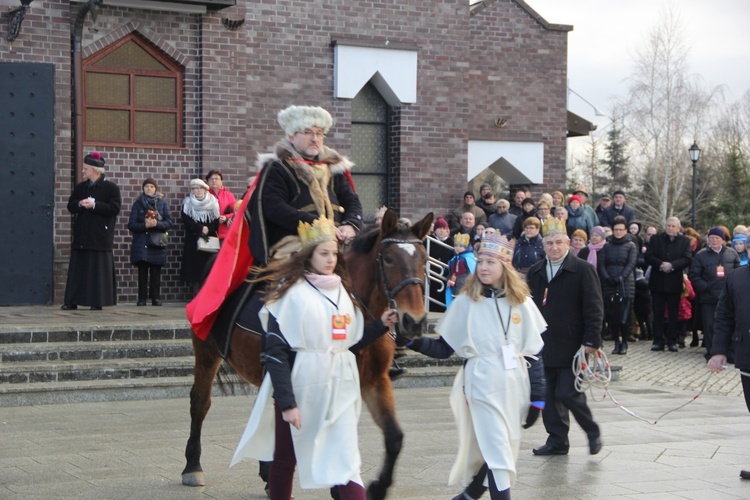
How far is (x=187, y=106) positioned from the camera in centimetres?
1716

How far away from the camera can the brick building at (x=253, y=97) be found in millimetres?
15785

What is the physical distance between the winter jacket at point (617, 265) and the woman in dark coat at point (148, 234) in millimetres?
6431

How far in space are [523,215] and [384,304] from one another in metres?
10.9

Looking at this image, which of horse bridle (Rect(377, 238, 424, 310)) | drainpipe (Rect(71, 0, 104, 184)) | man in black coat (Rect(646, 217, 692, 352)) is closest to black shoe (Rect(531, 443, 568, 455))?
horse bridle (Rect(377, 238, 424, 310))

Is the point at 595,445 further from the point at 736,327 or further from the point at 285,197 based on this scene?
the point at 285,197

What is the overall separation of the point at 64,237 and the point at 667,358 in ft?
30.0

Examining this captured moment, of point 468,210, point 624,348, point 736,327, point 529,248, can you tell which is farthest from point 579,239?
point 736,327

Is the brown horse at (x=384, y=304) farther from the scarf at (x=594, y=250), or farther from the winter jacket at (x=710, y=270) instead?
the winter jacket at (x=710, y=270)

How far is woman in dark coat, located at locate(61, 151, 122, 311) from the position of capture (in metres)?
14.6

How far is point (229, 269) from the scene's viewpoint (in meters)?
7.18

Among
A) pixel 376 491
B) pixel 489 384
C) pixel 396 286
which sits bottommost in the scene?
pixel 376 491

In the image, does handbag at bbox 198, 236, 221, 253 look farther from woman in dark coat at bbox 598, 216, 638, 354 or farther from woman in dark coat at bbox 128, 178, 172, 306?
woman in dark coat at bbox 598, 216, 638, 354

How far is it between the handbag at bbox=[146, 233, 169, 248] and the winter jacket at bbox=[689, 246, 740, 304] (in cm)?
789

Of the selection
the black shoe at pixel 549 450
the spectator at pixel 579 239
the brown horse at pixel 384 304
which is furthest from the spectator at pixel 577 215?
the brown horse at pixel 384 304
